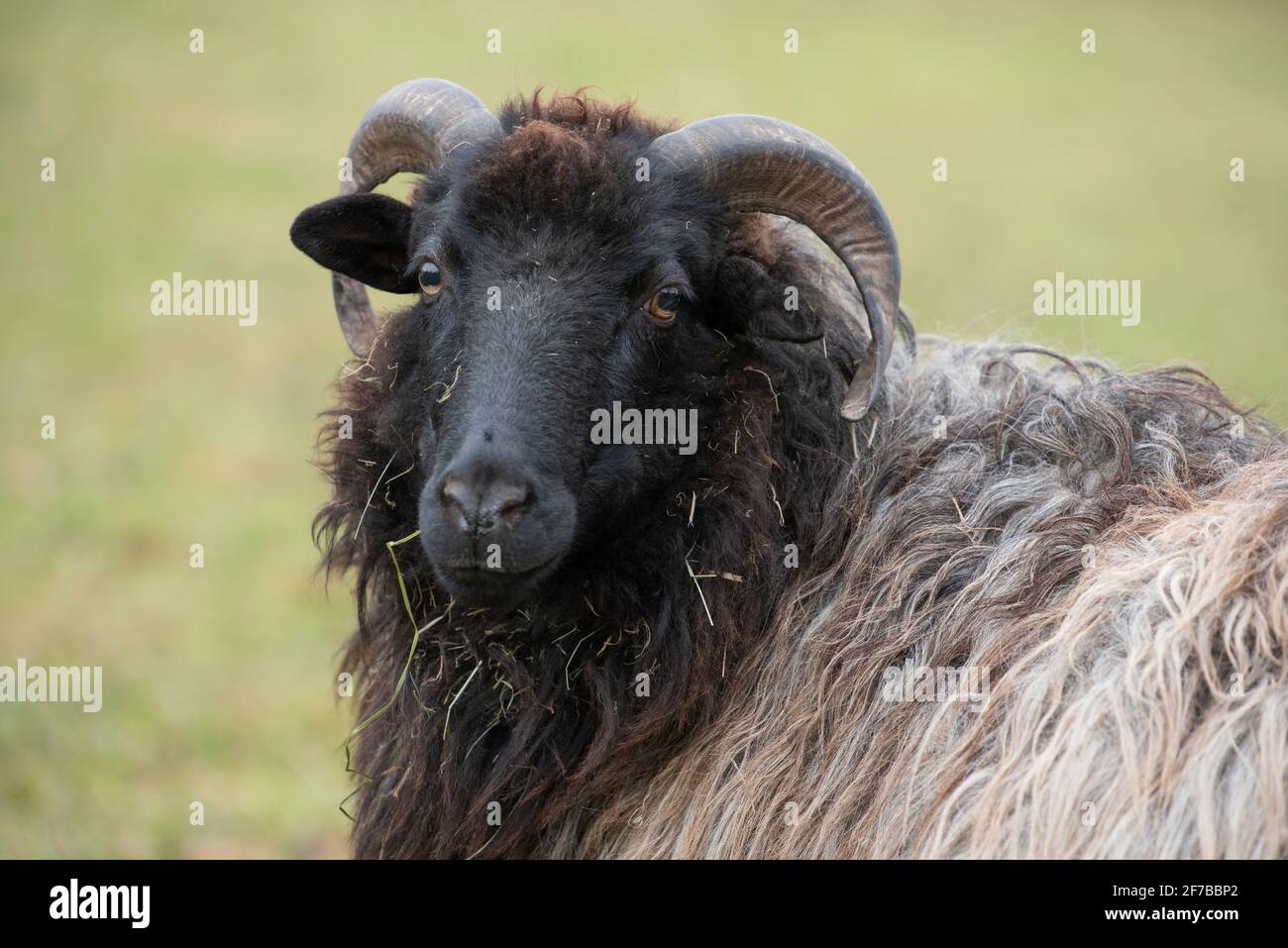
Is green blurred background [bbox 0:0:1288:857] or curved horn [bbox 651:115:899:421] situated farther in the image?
green blurred background [bbox 0:0:1288:857]

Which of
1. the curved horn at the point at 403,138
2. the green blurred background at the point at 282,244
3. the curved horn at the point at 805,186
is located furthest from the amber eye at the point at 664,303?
the green blurred background at the point at 282,244

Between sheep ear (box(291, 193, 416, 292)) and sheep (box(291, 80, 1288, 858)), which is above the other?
sheep ear (box(291, 193, 416, 292))

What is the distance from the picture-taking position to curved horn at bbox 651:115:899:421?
4676 mm

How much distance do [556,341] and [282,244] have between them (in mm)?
17454

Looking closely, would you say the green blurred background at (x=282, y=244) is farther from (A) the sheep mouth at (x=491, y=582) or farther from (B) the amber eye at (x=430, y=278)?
(B) the amber eye at (x=430, y=278)

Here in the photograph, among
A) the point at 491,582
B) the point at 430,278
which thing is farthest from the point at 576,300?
the point at 491,582

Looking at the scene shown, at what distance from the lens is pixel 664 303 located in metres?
4.70

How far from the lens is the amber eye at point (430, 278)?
190 inches
